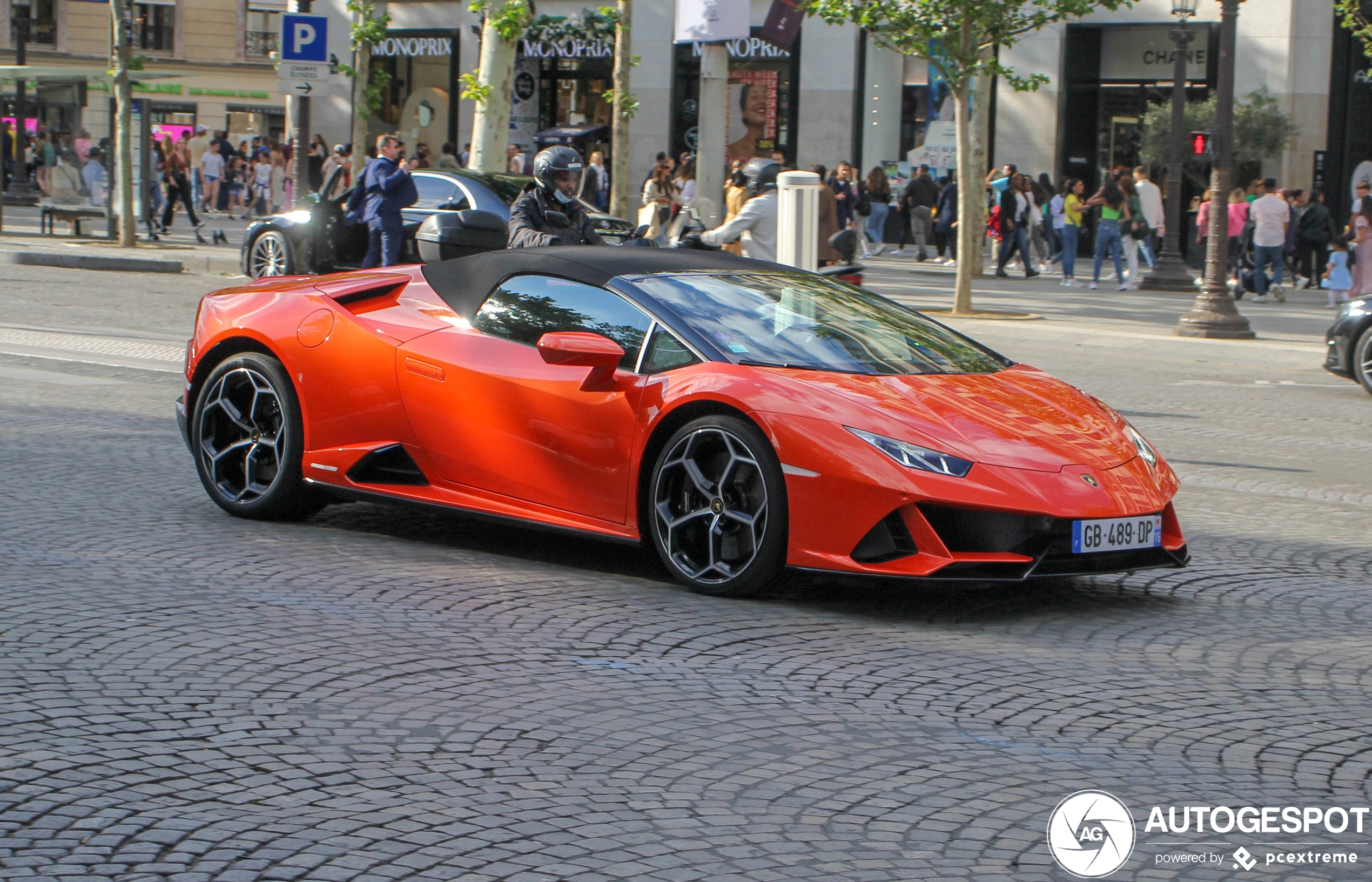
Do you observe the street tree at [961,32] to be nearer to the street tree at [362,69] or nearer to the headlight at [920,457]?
the street tree at [362,69]

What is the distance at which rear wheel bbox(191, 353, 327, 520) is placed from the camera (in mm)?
7027

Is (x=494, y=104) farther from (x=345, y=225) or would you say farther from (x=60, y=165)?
(x=60, y=165)

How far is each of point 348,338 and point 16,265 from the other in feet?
62.8

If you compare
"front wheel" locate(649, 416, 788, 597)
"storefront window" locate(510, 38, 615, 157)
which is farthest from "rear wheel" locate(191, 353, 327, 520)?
"storefront window" locate(510, 38, 615, 157)

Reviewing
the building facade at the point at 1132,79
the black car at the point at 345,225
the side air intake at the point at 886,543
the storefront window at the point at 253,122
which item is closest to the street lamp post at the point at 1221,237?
the black car at the point at 345,225

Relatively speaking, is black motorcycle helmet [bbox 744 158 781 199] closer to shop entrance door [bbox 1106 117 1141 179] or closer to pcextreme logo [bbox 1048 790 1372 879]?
pcextreme logo [bbox 1048 790 1372 879]

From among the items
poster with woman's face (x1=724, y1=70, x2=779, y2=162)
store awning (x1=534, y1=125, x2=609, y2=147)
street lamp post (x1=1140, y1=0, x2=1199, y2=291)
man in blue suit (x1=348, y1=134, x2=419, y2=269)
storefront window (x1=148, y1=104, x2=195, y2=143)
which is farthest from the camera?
storefront window (x1=148, y1=104, x2=195, y2=143)

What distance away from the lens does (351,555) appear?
660 cm

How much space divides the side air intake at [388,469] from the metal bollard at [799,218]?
18.0 feet

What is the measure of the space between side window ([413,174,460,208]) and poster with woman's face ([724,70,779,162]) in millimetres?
19913

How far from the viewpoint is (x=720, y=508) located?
591 cm

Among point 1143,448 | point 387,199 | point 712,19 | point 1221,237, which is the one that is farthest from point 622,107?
point 1143,448

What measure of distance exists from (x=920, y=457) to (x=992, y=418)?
49cm

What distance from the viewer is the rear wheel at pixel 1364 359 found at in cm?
1379
